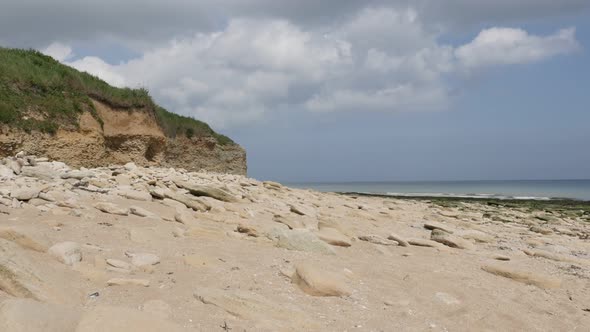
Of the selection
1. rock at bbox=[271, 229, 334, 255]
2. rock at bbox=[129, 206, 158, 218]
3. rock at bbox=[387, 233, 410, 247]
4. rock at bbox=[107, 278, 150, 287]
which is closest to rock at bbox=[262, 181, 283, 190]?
rock at bbox=[387, 233, 410, 247]

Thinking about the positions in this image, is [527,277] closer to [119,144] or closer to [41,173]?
[41,173]

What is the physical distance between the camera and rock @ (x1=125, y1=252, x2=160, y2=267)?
451 centimetres

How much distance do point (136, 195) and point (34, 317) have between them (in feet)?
17.5

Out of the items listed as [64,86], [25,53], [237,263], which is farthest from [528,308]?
[25,53]

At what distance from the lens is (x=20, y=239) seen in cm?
425

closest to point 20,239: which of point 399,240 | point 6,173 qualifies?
point 6,173

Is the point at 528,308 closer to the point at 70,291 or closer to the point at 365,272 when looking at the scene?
the point at 365,272

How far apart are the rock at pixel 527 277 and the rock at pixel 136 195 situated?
18.1ft

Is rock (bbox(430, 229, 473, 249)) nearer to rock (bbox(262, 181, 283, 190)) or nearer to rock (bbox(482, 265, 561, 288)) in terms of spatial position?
rock (bbox(482, 265, 561, 288))

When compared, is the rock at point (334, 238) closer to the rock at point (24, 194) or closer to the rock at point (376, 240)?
the rock at point (376, 240)

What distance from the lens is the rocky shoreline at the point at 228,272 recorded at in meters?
3.45

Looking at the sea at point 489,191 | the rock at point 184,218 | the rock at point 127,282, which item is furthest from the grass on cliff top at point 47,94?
the sea at point 489,191

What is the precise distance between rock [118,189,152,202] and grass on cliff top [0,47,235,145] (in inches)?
178

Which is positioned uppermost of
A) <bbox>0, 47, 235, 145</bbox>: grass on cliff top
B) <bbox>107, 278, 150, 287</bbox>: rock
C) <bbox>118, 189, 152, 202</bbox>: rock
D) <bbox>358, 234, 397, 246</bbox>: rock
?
<bbox>0, 47, 235, 145</bbox>: grass on cliff top
